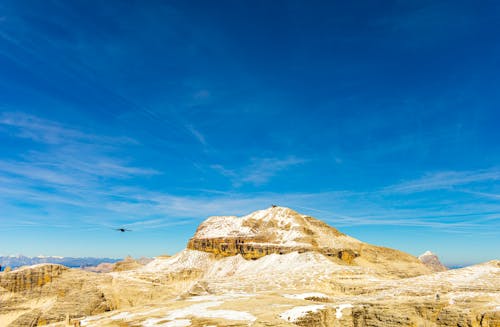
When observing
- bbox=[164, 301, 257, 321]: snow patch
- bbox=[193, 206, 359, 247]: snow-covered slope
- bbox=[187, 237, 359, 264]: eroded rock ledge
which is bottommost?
bbox=[164, 301, 257, 321]: snow patch

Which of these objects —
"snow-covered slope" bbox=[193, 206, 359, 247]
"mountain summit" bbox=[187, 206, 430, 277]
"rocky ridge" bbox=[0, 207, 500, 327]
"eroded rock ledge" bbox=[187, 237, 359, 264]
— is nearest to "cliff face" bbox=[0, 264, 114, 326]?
"rocky ridge" bbox=[0, 207, 500, 327]

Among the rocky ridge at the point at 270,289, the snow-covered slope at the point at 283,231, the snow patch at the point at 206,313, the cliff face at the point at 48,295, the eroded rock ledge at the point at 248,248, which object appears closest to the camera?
the rocky ridge at the point at 270,289

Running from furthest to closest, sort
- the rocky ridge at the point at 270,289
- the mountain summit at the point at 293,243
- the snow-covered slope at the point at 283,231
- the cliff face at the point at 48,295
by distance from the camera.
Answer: the snow-covered slope at the point at 283,231, the mountain summit at the point at 293,243, the cliff face at the point at 48,295, the rocky ridge at the point at 270,289

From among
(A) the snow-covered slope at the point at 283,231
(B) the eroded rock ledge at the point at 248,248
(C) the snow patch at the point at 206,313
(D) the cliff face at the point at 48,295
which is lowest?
(D) the cliff face at the point at 48,295

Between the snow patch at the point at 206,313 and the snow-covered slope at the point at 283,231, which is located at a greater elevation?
the snow-covered slope at the point at 283,231

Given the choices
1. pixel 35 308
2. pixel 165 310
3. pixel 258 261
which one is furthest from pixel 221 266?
pixel 165 310

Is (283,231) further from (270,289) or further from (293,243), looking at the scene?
(270,289)

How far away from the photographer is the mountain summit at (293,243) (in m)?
158

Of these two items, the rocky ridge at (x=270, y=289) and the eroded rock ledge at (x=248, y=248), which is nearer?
the rocky ridge at (x=270, y=289)

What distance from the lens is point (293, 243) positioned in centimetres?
15862

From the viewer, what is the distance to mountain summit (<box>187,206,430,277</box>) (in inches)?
6220

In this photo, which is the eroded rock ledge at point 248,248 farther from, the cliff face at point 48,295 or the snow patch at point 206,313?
the snow patch at point 206,313

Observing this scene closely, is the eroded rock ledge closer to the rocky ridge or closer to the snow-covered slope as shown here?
the rocky ridge

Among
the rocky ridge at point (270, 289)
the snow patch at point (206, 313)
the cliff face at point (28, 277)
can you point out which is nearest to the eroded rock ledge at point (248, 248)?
the rocky ridge at point (270, 289)
